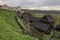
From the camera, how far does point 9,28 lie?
9.67ft

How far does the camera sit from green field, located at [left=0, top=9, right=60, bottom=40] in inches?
108

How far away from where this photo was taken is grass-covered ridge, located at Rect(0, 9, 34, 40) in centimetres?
273

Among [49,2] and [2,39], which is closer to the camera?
[2,39]

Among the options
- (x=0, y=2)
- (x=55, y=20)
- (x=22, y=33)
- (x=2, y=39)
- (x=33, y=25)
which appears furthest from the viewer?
(x=0, y=2)

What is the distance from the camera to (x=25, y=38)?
2.77 m

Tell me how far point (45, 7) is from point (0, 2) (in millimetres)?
995

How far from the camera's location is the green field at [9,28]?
2732 millimetres

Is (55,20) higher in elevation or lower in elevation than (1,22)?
lower

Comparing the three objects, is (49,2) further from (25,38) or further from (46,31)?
(25,38)

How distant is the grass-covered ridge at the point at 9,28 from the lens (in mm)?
2730

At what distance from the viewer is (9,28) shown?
9.67ft

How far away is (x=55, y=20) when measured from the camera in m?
3.54

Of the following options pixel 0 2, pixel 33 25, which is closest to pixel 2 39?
pixel 33 25

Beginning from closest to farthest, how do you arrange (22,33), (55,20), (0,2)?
(22,33), (55,20), (0,2)
